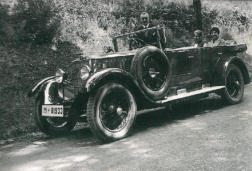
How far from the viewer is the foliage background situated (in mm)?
7562

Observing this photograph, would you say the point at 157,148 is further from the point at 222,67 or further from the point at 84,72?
the point at 222,67

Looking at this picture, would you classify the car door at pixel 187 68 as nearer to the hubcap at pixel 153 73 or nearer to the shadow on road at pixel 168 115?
the hubcap at pixel 153 73

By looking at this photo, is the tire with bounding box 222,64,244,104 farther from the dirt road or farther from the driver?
the driver

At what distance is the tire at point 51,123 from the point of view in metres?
6.39

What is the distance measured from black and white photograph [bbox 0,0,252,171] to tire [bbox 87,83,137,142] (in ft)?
0.05

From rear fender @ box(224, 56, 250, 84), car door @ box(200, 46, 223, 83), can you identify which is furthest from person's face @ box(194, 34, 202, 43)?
rear fender @ box(224, 56, 250, 84)

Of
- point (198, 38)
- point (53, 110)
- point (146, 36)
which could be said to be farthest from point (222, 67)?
point (53, 110)

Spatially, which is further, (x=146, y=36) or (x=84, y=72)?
(x=146, y=36)

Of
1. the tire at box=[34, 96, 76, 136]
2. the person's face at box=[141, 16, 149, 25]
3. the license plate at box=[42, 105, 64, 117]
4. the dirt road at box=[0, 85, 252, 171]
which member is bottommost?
the dirt road at box=[0, 85, 252, 171]

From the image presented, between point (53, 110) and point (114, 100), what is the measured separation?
1011mm

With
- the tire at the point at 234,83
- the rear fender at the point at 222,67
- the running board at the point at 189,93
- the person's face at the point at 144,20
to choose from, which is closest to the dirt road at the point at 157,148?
the running board at the point at 189,93

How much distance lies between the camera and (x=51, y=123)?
21.7 feet

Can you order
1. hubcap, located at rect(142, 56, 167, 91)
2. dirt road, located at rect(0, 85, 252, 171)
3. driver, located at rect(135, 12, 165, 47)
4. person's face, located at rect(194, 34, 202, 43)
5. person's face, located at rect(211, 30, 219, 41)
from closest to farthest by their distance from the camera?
dirt road, located at rect(0, 85, 252, 171) → hubcap, located at rect(142, 56, 167, 91) → driver, located at rect(135, 12, 165, 47) → person's face, located at rect(194, 34, 202, 43) → person's face, located at rect(211, 30, 219, 41)

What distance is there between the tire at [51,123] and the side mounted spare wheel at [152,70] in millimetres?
1539
